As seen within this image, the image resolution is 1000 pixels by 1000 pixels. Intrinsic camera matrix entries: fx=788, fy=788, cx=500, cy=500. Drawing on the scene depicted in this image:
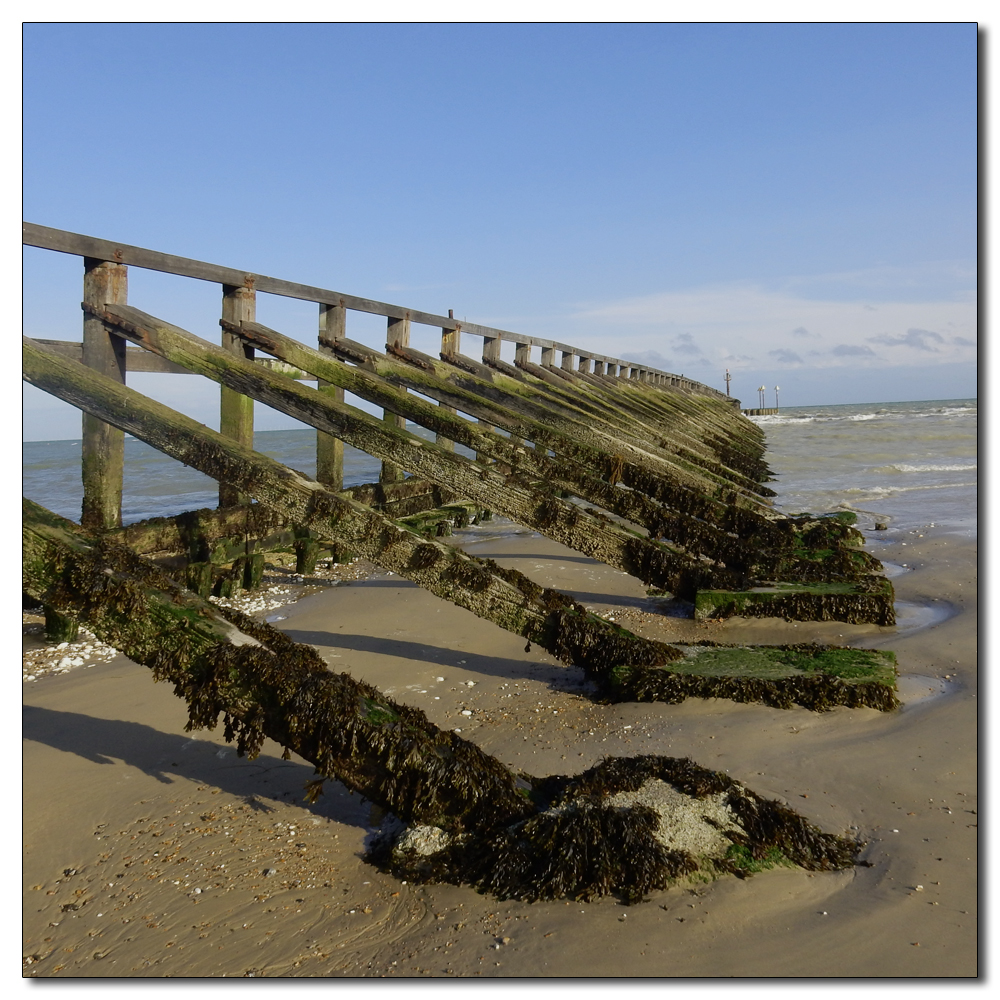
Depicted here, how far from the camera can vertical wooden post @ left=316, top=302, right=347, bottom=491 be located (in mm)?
7648

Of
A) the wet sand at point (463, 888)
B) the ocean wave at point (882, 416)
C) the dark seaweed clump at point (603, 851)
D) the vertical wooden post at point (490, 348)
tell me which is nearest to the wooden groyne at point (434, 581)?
the dark seaweed clump at point (603, 851)

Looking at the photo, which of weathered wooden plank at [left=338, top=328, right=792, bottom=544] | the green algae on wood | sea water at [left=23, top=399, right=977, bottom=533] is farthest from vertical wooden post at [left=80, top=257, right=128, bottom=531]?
the green algae on wood

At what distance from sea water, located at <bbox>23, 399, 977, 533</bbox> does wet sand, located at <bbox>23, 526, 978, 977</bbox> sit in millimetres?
2537

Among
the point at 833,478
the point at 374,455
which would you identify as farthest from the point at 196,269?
the point at 833,478

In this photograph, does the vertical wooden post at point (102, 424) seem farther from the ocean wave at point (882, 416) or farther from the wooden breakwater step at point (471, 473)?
the ocean wave at point (882, 416)

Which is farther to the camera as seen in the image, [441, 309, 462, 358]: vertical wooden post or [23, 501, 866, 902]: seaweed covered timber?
[441, 309, 462, 358]: vertical wooden post

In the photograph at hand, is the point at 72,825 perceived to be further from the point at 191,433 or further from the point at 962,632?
the point at 962,632

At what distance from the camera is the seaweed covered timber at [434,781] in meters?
2.33

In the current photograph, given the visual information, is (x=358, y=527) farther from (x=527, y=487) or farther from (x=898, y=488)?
(x=898, y=488)

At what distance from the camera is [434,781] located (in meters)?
2.48

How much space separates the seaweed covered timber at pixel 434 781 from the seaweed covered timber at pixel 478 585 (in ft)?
3.33

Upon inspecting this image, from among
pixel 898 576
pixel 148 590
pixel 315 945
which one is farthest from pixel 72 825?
pixel 898 576

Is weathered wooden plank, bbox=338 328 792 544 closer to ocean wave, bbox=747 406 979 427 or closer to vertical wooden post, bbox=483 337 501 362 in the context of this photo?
vertical wooden post, bbox=483 337 501 362

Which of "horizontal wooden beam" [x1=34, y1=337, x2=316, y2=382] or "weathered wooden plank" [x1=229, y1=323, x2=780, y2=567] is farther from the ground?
"horizontal wooden beam" [x1=34, y1=337, x2=316, y2=382]
